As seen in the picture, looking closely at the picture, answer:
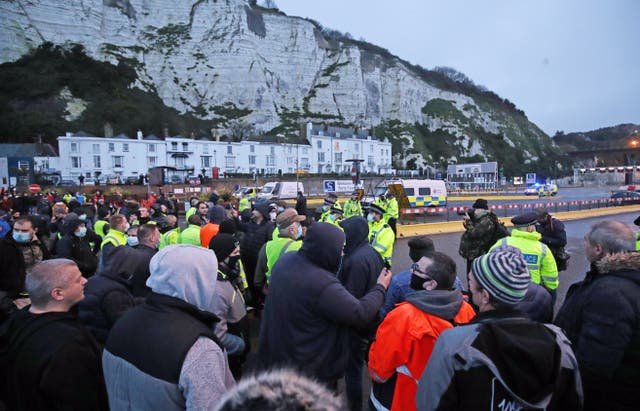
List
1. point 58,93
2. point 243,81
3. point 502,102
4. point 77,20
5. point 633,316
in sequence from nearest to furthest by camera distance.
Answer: point 633,316
point 58,93
point 77,20
point 243,81
point 502,102

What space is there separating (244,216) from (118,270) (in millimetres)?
5992

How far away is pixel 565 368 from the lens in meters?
1.89

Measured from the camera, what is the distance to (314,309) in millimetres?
2625

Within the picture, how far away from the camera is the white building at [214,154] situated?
2063 inches

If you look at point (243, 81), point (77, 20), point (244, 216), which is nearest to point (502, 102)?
point (243, 81)

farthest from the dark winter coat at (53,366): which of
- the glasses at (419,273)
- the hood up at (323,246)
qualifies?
the glasses at (419,273)

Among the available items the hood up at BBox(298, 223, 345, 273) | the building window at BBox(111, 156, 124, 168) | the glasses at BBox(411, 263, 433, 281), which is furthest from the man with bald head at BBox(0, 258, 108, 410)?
the building window at BBox(111, 156, 124, 168)

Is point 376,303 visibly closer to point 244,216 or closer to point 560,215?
point 244,216

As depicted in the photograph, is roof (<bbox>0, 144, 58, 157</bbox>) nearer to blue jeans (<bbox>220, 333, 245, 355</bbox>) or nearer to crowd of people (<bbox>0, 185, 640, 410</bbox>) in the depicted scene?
crowd of people (<bbox>0, 185, 640, 410</bbox>)

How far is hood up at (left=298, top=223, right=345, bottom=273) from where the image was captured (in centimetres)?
266

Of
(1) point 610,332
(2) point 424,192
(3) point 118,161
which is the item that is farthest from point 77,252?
(3) point 118,161

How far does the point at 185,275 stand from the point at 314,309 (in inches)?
41.6

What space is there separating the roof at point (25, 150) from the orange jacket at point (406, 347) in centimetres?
6423

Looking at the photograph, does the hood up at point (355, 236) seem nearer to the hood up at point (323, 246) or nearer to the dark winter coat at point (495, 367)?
the hood up at point (323, 246)
